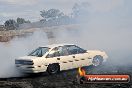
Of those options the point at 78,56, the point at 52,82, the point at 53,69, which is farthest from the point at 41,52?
the point at 52,82

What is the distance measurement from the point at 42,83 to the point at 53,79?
38.7 inches

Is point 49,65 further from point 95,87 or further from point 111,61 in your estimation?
point 111,61

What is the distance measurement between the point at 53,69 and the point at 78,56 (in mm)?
1517

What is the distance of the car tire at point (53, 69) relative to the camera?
1471 centimetres

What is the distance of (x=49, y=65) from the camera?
48.2ft

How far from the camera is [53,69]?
1483cm

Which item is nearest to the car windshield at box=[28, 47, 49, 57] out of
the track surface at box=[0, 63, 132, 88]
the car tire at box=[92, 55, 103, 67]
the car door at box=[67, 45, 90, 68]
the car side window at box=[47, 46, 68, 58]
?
the car side window at box=[47, 46, 68, 58]

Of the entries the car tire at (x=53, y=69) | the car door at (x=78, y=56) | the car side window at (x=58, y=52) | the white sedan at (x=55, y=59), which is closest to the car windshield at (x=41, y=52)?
the white sedan at (x=55, y=59)

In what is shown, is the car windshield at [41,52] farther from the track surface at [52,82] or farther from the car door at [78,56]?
the car door at [78,56]

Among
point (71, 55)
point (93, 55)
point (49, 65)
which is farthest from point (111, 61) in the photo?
point (49, 65)

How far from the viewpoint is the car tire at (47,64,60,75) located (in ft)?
48.3

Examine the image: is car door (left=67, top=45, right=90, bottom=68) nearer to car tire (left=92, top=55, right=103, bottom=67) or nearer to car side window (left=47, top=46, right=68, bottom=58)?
car side window (left=47, top=46, right=68, bottom=58)

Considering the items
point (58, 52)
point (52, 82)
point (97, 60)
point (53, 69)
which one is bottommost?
point (52, 82)

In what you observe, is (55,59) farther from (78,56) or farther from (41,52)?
(78,56)
